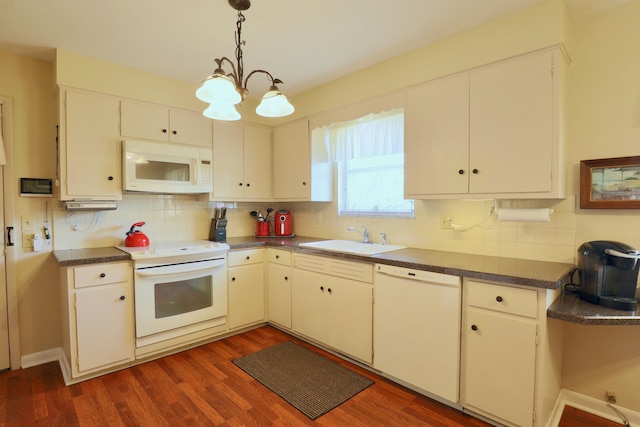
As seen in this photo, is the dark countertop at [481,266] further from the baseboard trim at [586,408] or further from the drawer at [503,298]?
the baseboard trim at [586,408]

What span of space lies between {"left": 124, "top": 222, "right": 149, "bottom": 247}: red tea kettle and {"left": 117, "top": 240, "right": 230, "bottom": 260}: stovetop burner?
0.18 feet

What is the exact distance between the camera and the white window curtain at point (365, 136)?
2725mm

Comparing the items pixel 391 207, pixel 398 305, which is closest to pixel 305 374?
pixel 398 305

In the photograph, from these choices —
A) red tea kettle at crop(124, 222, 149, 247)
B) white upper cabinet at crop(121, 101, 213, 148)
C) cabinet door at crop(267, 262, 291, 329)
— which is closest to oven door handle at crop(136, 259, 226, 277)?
red tea kettle at crop(124, 222, 149, 247)

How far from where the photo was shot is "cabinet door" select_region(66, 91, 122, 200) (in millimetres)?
2490

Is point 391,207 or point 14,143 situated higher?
point 14,143

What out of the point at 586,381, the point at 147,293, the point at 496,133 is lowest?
the point at 586,381

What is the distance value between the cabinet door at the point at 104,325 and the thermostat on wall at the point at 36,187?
0.96 metres

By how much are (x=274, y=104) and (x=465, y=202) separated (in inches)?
62.5

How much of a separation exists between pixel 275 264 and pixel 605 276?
8.08 ft

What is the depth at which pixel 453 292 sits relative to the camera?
1.92 metres

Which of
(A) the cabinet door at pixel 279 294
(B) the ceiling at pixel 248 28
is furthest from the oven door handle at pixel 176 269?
(B) the ceiling at pixel 248 28

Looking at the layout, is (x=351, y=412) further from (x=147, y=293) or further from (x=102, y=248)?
(x=102, y=248)

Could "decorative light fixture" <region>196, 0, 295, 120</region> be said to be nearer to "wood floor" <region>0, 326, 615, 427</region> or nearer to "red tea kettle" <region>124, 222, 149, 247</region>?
"red tea kettle" <region>124, 222, 149, 247</region>
